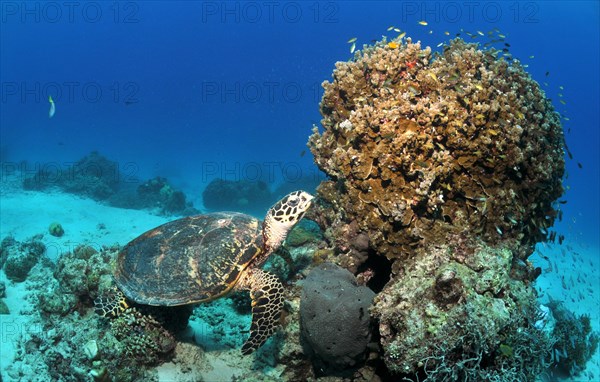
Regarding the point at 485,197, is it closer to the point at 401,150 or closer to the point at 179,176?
the point at 401,150

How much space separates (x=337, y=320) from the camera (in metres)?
4.51

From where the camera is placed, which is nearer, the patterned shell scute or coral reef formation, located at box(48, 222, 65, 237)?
the patterned shell scute

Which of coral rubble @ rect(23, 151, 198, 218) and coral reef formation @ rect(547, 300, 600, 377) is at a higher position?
coral reef formation @ rect(547, 300, 600, 377)

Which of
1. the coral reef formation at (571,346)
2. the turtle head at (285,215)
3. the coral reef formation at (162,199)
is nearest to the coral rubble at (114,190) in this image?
the coral reef formation at (162,199)

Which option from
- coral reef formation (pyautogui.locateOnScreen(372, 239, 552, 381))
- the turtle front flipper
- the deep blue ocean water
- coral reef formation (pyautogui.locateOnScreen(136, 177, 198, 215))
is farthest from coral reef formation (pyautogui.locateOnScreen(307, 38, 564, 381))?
the deep blue ocean water

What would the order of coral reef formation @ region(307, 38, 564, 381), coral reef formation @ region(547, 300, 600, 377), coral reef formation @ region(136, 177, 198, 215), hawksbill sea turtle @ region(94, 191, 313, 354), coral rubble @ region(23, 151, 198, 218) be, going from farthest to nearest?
coral reef formation @ region(136, 177, 198, 215)
coral rubble @ region(23, 151, 198, 218)
coral reef formation @ region(547, 300, 600, 377)
hawksbill sea turtle @ region(94, 191, 313, 354)
coral reef formation @ region(307, 38, 564, 381)

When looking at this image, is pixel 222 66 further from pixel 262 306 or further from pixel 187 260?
pixel 262 306

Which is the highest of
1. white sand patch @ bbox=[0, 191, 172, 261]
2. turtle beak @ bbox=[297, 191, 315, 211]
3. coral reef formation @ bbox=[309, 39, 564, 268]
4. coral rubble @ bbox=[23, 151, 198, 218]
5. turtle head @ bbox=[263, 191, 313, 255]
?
coral reef formation @ bbox=[309, 39, 564, 268]

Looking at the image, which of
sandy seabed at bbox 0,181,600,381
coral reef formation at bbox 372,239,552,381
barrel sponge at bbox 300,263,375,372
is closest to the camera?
coral reef formation at bbox 372,239,552,381

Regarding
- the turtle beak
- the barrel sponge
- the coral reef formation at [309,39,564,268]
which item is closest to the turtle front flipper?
the barrel sponge

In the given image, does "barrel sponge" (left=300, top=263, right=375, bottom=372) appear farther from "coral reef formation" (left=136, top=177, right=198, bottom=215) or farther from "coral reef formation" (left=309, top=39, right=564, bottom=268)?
"coral reef formation" (left=136, top=177, right=198, bottom=215)

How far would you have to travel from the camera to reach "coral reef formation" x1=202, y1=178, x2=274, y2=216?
23266 mm

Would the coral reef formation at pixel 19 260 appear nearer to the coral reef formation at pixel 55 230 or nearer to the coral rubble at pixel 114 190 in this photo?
the coral reef formation at pixel 55 230

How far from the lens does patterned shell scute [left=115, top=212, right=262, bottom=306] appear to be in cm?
516
